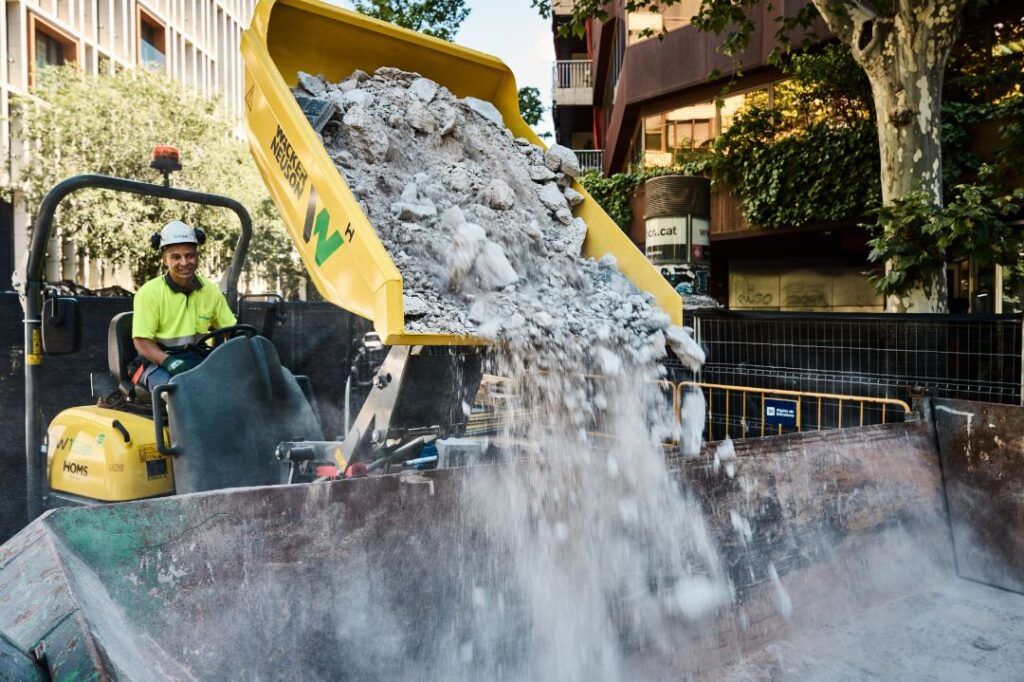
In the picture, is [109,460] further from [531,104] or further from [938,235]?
[531,104]

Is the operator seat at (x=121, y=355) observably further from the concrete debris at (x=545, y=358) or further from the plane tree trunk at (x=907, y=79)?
the plane tree trunk at (x=907, y=79)

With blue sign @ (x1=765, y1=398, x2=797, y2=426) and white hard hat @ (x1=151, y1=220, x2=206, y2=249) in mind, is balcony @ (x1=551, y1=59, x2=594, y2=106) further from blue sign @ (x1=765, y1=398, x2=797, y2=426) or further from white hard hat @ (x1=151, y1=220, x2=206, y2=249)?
white hard hat @ (x1=151, y1=220, x2=206, y2=249)

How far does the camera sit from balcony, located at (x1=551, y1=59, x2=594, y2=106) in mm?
32375

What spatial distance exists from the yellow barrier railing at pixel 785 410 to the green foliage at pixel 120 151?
18.1m

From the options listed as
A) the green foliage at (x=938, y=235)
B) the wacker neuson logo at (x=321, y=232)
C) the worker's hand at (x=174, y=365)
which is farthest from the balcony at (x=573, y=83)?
the worker's hand at (x=174, y=365)

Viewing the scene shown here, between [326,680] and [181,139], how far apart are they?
76.1 ft

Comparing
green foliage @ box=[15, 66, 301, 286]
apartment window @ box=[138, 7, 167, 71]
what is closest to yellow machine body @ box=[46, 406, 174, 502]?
green foliage @ box=[15, 66, 301, 286]

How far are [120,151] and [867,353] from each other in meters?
20.8

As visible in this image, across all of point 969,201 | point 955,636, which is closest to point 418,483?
point 955,636

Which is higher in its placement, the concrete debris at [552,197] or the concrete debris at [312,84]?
the concrete debris at [312,84]

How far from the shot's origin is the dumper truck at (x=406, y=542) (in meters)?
1.79

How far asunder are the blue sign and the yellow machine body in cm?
457

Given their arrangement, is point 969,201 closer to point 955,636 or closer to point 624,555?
point 955,636

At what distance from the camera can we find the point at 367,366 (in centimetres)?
548
